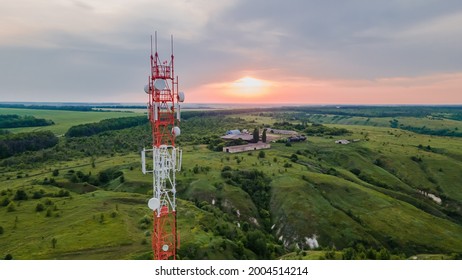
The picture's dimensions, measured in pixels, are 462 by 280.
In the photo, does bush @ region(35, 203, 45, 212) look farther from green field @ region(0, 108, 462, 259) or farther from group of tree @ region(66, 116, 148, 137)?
group of tree @ region(66, 116, 148, 137)

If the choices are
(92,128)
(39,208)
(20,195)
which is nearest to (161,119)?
(39,208)

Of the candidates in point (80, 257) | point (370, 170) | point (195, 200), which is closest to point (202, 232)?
point (80, 257)

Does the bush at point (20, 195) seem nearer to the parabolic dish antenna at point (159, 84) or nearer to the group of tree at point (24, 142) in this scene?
the parabolic dish antenna at point (159, 84)

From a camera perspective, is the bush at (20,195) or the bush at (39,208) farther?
the bush at (20,195)

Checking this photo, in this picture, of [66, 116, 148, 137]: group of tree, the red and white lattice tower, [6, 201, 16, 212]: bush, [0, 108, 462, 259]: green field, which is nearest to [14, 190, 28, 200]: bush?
[0, 108, 462, 259]: green field

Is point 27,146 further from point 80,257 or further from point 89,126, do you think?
point 80,257

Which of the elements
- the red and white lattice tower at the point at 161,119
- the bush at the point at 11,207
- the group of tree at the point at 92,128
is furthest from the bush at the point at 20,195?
the group of tree at the point at 92,128
